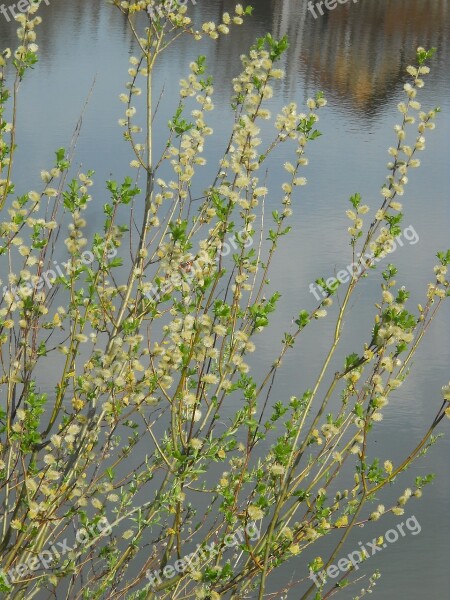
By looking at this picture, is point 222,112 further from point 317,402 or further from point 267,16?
point 267,16

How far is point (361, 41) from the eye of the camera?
1695 cm

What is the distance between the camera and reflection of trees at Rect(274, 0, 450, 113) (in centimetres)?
1303

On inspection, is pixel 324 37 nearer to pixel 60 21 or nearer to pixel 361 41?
pixel 361 41

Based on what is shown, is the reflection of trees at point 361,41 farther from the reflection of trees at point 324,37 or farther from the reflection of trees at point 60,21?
the reflection of trees at point 60,21

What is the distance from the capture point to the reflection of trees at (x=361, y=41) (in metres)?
13.0

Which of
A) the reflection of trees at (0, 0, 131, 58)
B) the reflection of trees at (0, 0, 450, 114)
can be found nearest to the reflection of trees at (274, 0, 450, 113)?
the reflection of trees at (0, 0, 450, 114)

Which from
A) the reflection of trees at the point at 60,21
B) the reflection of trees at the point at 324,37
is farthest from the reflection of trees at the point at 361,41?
the reflection of trees at the point at 60,21

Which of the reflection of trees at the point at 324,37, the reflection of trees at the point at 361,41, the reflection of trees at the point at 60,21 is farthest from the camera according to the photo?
the reflection of trees at the point at 60,21

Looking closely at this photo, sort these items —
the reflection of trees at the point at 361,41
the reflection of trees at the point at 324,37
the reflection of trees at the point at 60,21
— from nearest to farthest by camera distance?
the reflection of trees at the point at 324,37 → the reflection of trees at the point at 361,41 → the reflection of trees at the point at 60,21

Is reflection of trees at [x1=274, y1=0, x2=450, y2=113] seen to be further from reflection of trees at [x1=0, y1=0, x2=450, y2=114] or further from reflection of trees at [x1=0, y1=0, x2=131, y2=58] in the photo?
reflection of trees at [x1=0, y1=0, x2=131, y2=58]

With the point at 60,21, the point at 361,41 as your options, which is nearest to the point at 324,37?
the point at 361,41

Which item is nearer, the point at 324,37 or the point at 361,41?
the point at 324,37

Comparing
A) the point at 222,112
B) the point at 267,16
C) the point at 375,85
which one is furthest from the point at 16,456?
the point at 267,16

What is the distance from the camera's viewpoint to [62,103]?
409 inches
